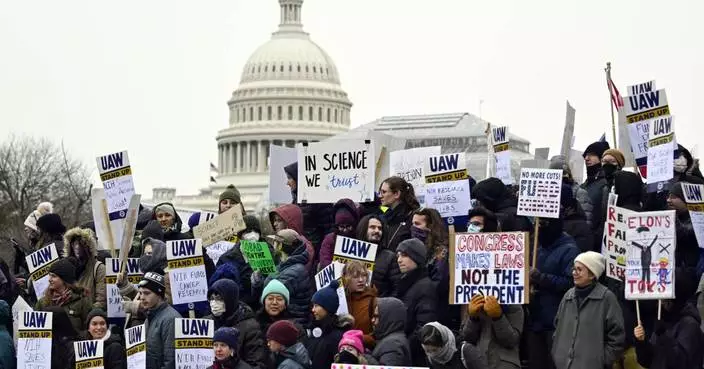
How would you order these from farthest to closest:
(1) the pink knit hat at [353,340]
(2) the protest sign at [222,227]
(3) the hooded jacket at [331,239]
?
(2) the protest sign at [222,227], (3) the hooded jacket at [331,239], (1) the pink knit hat at [353,340]

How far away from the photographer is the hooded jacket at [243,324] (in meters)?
18.3

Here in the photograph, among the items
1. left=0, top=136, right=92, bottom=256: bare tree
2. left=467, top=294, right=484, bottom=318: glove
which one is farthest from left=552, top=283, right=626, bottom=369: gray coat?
left=0, top=136, right=92, bottom=256: bare tree

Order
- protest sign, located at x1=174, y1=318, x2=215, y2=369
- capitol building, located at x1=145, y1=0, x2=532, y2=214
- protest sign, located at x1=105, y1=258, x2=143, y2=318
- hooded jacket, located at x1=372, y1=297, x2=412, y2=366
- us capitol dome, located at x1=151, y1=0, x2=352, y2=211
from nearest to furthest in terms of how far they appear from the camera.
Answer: hooded jacket, located at x1=372, y1=297, x2=412, y2=366
protest sign, located at x1=174, y1=318, x2=215, y2=369
protest sign, located at x1=105, y1=258, x2=143, y2=318
capitol building, located at x1=145, y1=0, x2=532, y2=214
us capitol dome, located at x1=151, y1=0, x2=352, y2=211

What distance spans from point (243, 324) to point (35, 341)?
240 centimetres

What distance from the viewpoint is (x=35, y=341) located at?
Result: 20.2 metres

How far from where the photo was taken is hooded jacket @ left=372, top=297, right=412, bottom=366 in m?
18.0

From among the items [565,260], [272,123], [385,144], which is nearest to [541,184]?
[565,260]

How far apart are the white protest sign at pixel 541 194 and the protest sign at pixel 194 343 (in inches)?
104

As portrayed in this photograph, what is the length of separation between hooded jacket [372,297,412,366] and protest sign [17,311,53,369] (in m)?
3.22

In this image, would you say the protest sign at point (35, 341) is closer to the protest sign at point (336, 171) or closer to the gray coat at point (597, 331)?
the protest sign at point (336, 171)

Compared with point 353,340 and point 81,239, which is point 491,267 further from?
point 81,239

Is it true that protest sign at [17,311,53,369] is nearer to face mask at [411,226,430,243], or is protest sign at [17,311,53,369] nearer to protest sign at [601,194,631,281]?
face mask at [411,226,430,243]

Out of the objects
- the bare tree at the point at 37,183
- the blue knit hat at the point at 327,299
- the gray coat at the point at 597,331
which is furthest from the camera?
the bare tree at the point at 37,183

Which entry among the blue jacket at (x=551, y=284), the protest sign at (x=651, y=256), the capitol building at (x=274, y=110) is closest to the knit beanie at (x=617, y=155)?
the blue jacket at (x=551, y=284)
